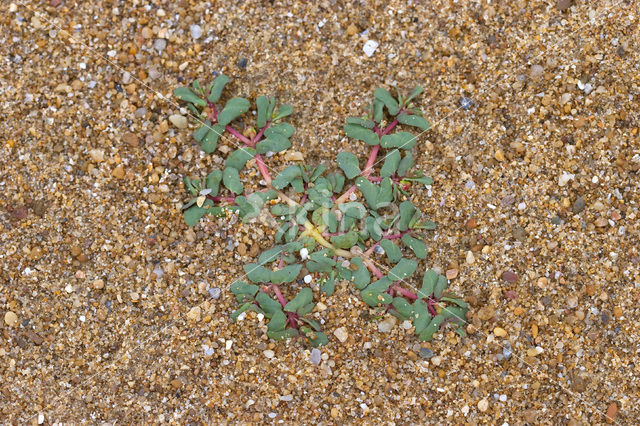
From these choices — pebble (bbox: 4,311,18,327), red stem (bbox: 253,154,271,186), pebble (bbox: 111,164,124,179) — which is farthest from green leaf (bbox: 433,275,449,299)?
pebble (bbox: 4,311,18,327)

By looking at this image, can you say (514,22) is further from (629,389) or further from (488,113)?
(629,389)

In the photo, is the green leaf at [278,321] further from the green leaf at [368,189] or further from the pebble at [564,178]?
the pebble at [564,178]

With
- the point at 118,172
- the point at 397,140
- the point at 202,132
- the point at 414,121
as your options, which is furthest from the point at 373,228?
the point at 118,172

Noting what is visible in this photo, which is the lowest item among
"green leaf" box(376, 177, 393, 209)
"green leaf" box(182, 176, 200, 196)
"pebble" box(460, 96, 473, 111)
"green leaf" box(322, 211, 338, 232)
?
"green leaf" box(322, 211, 338, 232)

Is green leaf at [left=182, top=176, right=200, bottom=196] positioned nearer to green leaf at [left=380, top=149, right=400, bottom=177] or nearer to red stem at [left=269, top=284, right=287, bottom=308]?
red stem at [left=269, top=284, right=287, bottom=308]

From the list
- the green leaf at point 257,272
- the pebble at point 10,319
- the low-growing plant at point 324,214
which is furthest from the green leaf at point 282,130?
the pebble at point 10,319

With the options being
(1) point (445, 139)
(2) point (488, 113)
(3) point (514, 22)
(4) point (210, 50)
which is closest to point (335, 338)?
(1) point (445, 139)

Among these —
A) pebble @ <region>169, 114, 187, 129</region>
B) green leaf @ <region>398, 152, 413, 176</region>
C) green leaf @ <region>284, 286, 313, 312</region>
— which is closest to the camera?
green leaf @ <region>284, 286, 313, 312</region>

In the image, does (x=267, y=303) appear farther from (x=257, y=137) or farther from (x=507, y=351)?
(x=507, y=351)
